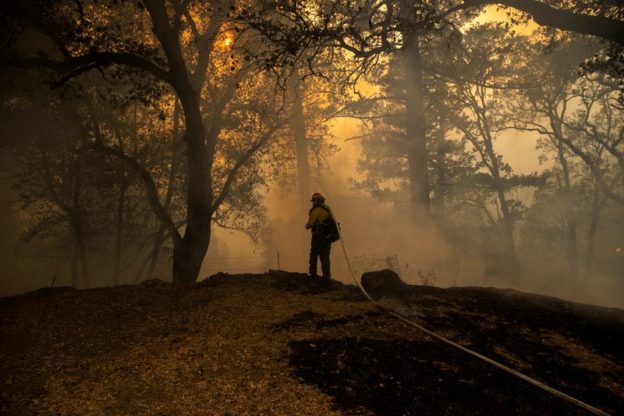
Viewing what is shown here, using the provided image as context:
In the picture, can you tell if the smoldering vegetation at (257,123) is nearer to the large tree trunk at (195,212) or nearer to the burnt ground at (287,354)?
the large tree trunk at (195,212)

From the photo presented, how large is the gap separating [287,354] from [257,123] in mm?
13606


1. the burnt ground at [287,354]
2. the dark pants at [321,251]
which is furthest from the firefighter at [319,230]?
the burnt ground at [287,354]

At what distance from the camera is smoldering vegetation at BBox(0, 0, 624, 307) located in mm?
9680

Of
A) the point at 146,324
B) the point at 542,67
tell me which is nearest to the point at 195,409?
the point at 146,324

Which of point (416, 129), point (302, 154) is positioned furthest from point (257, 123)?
point (302, 154)

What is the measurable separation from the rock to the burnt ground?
55 cm

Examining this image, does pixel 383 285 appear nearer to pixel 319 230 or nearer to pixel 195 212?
pixel 319 230

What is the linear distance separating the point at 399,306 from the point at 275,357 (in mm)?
2970

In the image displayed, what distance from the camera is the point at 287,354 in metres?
5.23

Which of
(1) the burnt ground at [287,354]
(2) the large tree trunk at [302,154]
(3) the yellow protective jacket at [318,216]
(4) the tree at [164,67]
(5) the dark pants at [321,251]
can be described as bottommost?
(1) the burnt ground at [287,354]

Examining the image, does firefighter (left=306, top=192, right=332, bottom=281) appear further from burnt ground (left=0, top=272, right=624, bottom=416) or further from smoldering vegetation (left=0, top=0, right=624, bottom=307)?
smoldering vegetation (left=0, top=0, right=624, bottom=307)

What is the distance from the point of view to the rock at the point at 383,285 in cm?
838

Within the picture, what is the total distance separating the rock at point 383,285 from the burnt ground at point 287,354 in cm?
55

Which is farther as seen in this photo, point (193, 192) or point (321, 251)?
point (193, 192)
